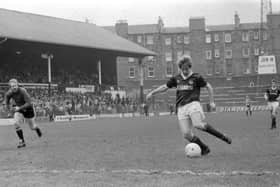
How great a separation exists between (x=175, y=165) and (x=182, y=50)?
298ft

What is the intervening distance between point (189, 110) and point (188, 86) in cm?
50

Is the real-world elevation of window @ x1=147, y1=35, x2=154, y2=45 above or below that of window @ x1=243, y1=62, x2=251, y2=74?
above

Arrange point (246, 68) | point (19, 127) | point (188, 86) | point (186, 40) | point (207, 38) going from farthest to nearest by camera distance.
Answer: point (186, 40)
point (207, 38)
point (246, 68)
point (19, 127)
point (188, 86)

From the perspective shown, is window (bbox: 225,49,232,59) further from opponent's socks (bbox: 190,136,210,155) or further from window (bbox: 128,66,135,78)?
opponent's socks (bbox: 190,136,210,155)

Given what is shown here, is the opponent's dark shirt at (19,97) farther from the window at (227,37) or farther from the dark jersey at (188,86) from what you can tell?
the window at (227,37)

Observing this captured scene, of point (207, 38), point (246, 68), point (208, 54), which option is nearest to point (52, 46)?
point (208, 54)

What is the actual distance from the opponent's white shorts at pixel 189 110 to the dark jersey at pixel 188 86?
8 cm

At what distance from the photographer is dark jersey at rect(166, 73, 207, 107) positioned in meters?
11.3

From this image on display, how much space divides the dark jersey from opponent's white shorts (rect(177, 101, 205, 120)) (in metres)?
0.08

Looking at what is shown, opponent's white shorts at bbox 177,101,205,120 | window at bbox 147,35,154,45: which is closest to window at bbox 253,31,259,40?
window at bbox 147,35,154,45

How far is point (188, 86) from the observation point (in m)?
11.4

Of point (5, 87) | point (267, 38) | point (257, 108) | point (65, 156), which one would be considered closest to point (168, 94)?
point (257, 108)

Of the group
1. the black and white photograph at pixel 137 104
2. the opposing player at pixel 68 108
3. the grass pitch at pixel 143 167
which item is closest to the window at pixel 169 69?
the black and white photograph at pixel 137 104

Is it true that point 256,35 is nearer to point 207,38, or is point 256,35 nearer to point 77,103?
point 207,38
